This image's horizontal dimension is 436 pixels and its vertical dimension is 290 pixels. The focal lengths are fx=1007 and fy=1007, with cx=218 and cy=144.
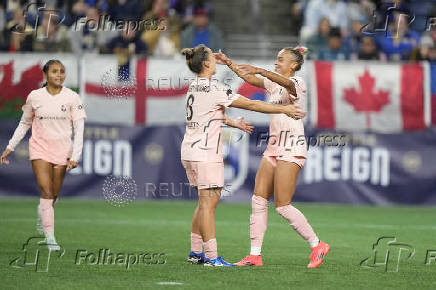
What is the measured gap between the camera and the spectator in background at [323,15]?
2212 centimetres

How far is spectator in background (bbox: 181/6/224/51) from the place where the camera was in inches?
792

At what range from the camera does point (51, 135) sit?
38.2ft

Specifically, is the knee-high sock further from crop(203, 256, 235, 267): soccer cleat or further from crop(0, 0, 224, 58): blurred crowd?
crop(0, 0, 224, 58): blurred crowd

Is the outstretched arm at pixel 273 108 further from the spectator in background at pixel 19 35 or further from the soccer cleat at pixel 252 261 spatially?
the spectator in background at pixel 19 35

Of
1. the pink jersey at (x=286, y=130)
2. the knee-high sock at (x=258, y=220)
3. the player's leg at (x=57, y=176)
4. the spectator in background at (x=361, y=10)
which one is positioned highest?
the spectator in background at (x=361, y=10)

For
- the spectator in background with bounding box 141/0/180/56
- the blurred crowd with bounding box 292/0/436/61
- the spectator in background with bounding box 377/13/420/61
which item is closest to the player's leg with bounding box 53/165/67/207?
the spectator in background with bounding box 141/0/180/56

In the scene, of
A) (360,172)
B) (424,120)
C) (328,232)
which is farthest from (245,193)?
(328,232)

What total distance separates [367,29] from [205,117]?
1268cm

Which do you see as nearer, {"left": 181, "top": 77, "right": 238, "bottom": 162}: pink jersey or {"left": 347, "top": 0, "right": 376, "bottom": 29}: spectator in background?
{"left": 181, "top": 77, "right": 238, "bottom": 162}: pink jersey

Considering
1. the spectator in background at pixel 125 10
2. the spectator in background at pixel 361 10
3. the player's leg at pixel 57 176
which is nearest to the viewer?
the player's leg at pixel 57 176

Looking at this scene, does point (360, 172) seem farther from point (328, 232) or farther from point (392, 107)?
point (328, 232)

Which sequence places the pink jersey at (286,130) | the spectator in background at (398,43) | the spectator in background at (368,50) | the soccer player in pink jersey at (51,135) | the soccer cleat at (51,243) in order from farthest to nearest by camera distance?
the spectator in background at (398,43) < the spectator in background at (368,50) < the soccer player in pink jersey at (51,135) < the soccer cleat at (51,243) < the pink jersey at (286,130)

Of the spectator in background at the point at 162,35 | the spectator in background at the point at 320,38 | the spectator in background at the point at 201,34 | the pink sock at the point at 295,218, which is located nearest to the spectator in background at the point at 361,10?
the spectator in background at the point at 320,38

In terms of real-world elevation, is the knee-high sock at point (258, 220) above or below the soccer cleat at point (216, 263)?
above
